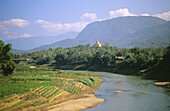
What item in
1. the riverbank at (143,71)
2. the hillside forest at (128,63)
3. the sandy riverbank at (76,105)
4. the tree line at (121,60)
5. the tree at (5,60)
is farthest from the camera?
the tree line at (121,60)

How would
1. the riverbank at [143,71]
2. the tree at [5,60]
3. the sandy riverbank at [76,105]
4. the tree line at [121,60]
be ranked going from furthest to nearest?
the tree line at [121,60] < the riverbank at [143,71] < the tree at [5,60] < the sandy riverbank at [76,105]

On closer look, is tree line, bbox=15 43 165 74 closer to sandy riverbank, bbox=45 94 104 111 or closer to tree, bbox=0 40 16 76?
sandy riverbank, bbox=45 94 104 111

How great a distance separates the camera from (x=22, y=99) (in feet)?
101

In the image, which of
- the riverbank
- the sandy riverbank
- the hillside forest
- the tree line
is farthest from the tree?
the tree line

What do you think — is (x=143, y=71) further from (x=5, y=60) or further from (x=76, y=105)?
(x=5, y=60)

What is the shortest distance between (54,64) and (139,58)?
240 ft

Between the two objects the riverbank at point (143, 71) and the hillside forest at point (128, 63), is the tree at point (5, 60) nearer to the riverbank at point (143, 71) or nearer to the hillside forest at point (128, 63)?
the riverbank at point (143, 71)

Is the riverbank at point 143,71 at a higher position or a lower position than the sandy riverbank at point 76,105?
higher

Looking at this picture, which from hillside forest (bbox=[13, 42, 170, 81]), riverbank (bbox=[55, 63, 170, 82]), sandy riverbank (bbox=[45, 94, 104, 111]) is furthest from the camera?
hillside forest (bbox=[13, 42, 170, 81])

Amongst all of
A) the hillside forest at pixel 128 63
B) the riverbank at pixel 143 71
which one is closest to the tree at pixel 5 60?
the riverbank at pixel 143 71

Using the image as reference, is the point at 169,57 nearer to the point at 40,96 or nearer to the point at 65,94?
the point at 65,94

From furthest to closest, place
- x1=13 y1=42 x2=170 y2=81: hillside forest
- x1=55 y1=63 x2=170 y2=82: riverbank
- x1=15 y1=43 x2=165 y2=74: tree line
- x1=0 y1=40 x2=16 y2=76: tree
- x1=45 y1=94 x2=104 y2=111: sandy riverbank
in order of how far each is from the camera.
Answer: x1=15 y1=43 x2=165 y2=74: tree line < x1=13 y1=42 x2=170 y2=81: hillside forest < x1=55 y1=63 x2=170 y2=82: riverbank < x1=0 y1=40 x2=16 y2=76: tree < x1=45 y1=94 x2=104 y2=111: sandy riverbank

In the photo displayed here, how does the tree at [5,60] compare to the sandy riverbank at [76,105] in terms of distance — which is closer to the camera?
the sandy riverbank at [76,105]

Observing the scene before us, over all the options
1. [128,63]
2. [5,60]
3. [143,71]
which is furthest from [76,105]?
[128,63]
